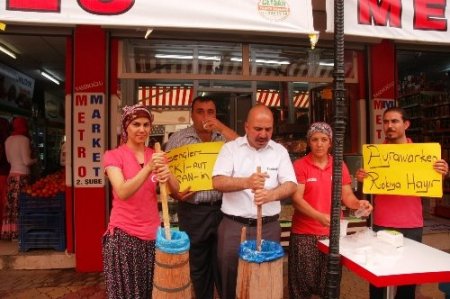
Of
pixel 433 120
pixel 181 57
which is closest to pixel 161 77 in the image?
pixel 181 57

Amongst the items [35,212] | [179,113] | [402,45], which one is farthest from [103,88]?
[402,45]

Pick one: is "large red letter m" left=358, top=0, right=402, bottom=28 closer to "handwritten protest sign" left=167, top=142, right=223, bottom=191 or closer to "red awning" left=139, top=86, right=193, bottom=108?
"handwritten protest sign" left=167, top=142, right=223, bottom=191

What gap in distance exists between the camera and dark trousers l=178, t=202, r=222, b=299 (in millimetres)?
3553

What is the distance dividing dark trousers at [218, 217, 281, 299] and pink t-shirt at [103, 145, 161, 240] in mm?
551

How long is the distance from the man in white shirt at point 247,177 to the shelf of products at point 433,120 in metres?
6.32

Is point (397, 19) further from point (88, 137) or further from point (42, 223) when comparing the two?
point (42, 223)

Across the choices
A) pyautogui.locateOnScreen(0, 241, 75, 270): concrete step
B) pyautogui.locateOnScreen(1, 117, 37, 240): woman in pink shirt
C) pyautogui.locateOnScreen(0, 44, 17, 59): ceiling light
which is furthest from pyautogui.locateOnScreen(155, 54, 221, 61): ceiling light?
pyautogui.locateOnScreen(0, 44, 17, 59): ceiling light

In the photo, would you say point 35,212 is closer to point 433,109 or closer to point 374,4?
point 374,4

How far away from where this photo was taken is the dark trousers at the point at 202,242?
3.55 metres

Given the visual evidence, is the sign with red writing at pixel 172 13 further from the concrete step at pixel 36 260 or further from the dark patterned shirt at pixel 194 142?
the concrete step at pixel 36 260

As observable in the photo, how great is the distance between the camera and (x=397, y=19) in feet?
10.3

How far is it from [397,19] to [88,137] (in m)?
3.82

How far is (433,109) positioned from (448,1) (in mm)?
6519

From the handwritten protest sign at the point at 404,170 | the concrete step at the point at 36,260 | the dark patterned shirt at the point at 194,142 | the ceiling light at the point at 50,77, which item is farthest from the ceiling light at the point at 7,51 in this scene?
the handwritten protest sign at the point at 404,170
